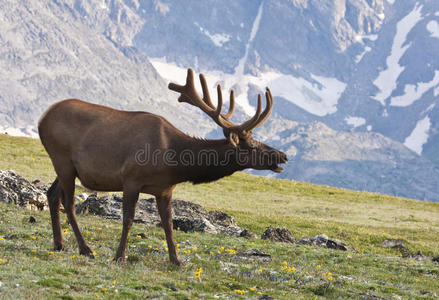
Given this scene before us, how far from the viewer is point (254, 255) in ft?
60.2

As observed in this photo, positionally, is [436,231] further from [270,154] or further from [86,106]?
[86,106]

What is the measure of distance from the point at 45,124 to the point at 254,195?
110 ft

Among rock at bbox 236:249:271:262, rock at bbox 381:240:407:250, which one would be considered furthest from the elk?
rock at bbox 381:240:407:250

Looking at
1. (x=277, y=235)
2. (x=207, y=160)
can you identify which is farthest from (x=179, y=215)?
(x=207, y=160)

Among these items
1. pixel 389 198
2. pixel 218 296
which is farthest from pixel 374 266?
pixel 389 198

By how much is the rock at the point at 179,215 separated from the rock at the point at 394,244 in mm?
7763

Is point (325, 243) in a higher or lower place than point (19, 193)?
lower

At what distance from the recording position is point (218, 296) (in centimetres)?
1182

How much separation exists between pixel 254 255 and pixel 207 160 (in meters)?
4.80

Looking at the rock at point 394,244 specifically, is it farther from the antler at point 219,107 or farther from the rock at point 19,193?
the rock at point 19,193

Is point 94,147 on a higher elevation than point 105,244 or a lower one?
higher

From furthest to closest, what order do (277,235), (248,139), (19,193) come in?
(277,235), (19,193), (248,139)

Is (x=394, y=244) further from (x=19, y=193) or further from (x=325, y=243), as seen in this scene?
(x=19, y=193)

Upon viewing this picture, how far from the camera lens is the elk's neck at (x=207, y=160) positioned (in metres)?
14.9
